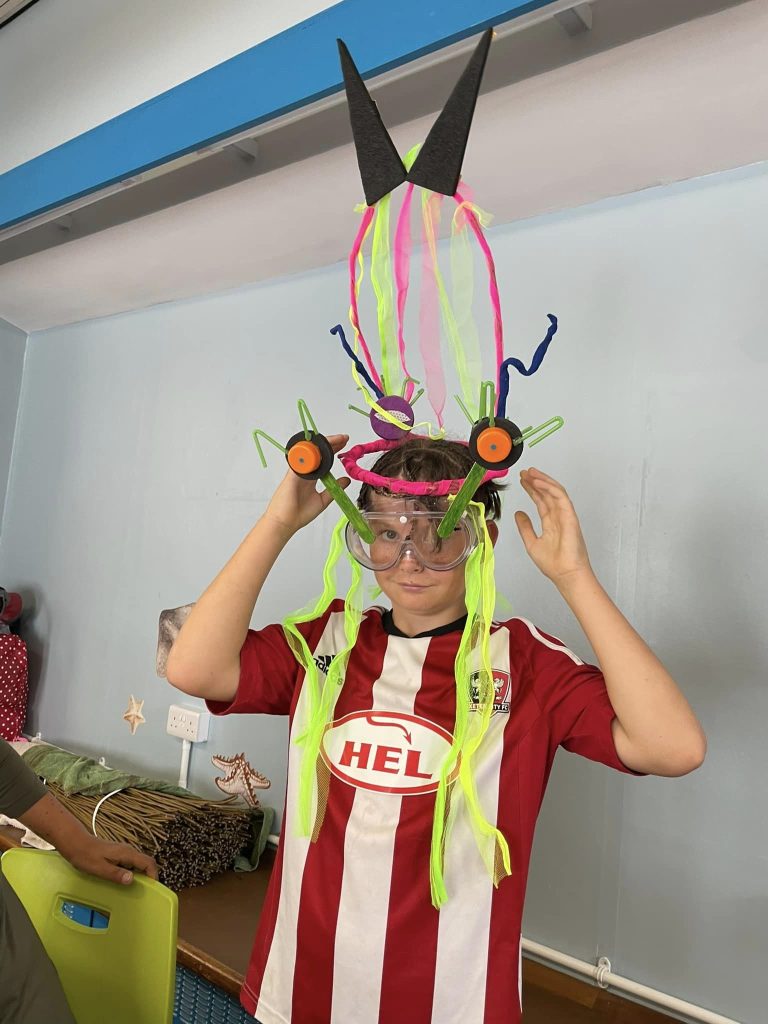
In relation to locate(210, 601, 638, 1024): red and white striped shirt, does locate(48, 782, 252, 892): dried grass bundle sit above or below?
below

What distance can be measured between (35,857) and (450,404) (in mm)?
1102

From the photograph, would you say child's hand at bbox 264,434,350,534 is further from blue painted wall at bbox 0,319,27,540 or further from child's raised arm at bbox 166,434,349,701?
blue painted wall at bbox 0,319,27,540

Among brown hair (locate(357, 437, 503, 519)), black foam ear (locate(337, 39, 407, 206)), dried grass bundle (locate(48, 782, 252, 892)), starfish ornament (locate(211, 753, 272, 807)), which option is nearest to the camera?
black foam ear (locate(337, 39, 407, 206))

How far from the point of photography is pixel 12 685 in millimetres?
2457

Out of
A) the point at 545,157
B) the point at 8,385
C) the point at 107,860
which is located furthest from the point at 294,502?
the point at 8,385

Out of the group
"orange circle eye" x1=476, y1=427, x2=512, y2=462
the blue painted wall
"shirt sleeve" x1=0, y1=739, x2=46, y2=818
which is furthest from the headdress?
the blue painted wall

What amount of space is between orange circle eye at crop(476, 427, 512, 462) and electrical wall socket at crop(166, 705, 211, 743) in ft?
4.55

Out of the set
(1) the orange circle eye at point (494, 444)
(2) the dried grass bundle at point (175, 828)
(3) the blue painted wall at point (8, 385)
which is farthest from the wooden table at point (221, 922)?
(3) the blue painted wall at point (8, 385)

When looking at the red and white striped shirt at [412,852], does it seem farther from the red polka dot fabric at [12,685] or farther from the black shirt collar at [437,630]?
the red polka dot fabric at [12,685]

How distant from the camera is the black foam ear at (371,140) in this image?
1003 mm

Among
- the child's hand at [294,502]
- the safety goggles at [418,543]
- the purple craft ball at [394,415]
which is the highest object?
the purple craft ball at [394,415]

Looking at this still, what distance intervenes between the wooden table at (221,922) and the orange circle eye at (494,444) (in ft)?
3.25

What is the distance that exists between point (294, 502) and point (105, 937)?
0.71 meters

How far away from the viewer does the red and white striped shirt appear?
998 mm
